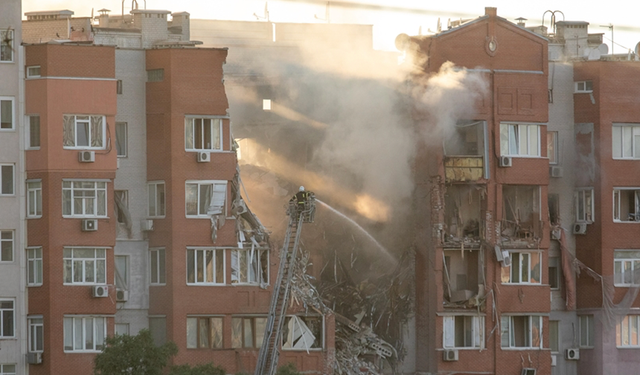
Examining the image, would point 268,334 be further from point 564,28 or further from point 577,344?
point 564,28

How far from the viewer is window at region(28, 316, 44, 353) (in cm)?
6250

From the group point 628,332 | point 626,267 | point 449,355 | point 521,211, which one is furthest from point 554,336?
point 449,355

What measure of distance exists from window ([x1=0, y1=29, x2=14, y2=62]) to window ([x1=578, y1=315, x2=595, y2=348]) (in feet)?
84.5

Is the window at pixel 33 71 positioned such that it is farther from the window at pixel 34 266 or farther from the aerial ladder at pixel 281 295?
the aerial ladder at pixel 281 295

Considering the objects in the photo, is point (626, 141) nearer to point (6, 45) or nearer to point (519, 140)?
point (519, 140)

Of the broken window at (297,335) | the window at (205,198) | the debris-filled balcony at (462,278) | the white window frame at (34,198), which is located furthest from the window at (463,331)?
the white window frame at (34,198)

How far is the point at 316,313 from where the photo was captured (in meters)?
65.6

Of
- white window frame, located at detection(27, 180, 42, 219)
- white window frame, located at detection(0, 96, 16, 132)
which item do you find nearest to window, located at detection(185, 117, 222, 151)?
white window frame, located at detection(27, 180, 42, 219)

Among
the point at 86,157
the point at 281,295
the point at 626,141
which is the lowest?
the point at 281,295

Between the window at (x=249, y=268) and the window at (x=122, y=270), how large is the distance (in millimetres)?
4053

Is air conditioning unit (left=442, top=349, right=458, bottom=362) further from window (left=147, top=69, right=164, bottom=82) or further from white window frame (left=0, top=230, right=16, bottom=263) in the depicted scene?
white window frame (left=0, top=230, right=16, bottom=263)

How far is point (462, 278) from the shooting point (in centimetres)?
6956

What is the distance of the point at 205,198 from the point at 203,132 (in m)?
2.53

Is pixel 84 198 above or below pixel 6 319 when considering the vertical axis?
above
